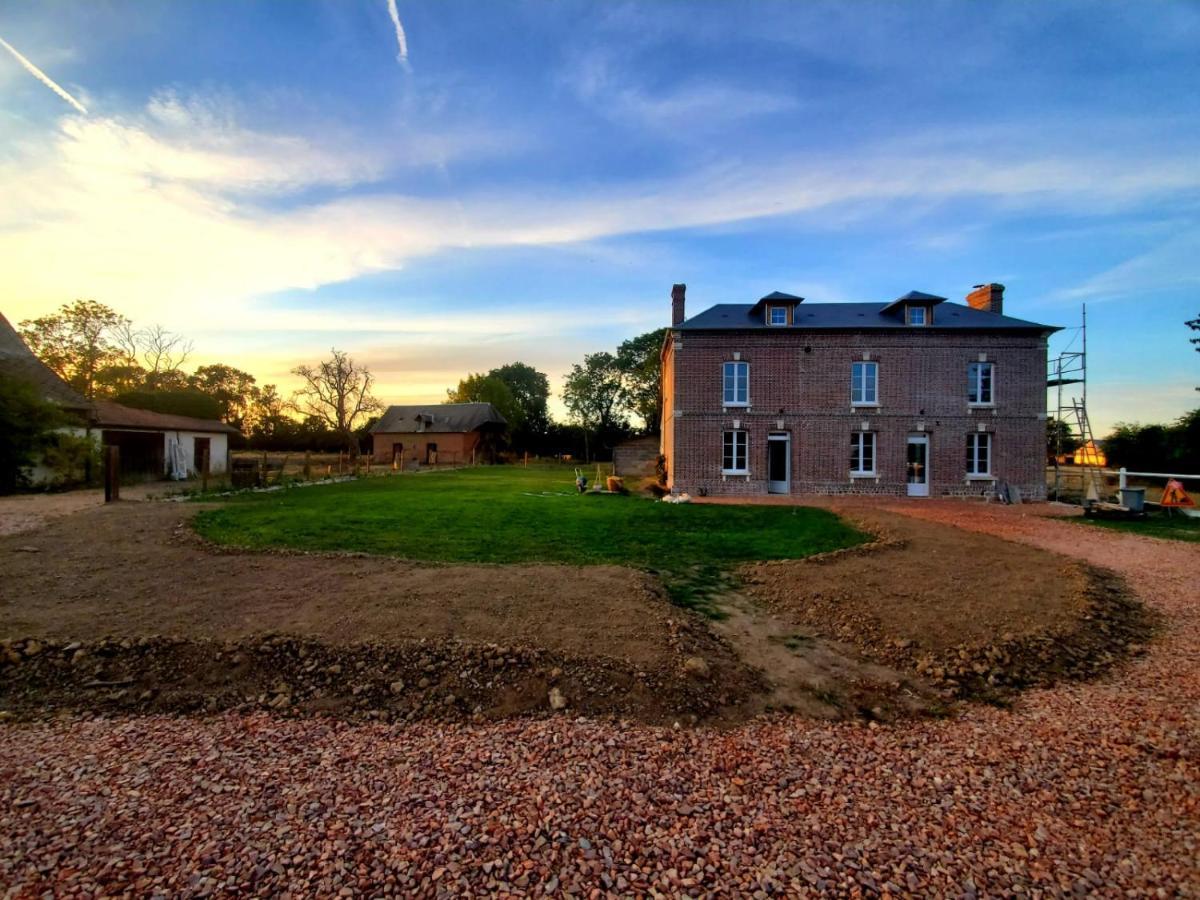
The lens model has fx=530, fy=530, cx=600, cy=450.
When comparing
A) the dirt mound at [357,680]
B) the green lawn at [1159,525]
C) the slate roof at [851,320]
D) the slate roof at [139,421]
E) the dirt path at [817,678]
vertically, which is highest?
the slate roof at [851,320]

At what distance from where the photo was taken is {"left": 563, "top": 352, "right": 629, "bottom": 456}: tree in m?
48.9

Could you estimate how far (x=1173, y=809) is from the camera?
2838 millimetres

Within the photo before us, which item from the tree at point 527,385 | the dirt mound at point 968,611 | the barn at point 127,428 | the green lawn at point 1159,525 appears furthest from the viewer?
the tree at point 527,385

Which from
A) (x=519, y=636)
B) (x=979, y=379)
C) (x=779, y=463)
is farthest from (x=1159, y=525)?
(x=519, y=636)

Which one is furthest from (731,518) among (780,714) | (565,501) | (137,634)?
(137,634)

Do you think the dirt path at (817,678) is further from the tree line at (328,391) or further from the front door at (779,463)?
the tree line at (328,391)

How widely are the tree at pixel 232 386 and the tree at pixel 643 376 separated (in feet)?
104

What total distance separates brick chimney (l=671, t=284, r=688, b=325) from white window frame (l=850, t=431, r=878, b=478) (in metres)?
7.82

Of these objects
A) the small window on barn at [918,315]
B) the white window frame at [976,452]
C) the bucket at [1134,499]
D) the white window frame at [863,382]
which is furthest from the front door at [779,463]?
the bucket at [1134,499]

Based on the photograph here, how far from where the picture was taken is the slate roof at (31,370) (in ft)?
60.3

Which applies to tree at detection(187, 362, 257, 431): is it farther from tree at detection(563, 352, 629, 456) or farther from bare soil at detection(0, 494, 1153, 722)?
bare soil at detection(0, 494, 1153, 722)

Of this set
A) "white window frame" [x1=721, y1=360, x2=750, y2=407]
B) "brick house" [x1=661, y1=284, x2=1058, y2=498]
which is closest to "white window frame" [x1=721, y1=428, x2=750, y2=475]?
"brick house" [x1=661, y1=284, x2=1058, y2=498]

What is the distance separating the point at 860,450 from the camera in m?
18.7

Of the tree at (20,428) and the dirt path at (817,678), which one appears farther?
the tree at (20,428)
